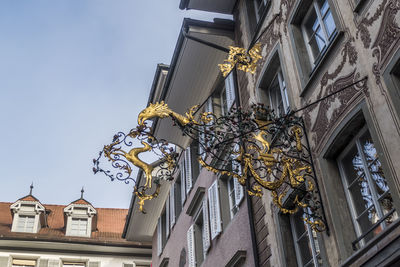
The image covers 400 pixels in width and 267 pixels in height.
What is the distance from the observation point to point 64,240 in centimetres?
2553

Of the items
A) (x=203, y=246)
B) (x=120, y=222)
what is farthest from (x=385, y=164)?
(x=120, y=222)

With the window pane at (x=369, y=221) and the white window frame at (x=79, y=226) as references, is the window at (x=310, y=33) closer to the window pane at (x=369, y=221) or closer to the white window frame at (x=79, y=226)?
the window pane at (x=369, y=221)

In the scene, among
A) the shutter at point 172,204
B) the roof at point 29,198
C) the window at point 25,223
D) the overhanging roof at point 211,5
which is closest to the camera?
the overhanging roof at point 211,5

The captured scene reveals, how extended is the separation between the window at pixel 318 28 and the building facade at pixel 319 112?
20 mm

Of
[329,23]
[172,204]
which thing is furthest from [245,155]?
[172,204]

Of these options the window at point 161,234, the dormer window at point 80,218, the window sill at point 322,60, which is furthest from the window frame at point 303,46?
the dormer window at point 80,218

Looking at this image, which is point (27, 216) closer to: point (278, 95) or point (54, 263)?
point (54, 263)

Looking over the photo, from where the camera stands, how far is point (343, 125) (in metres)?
7.43

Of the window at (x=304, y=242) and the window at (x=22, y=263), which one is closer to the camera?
the window at (x=304, y=242)

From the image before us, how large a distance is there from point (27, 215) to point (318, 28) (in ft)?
71.2

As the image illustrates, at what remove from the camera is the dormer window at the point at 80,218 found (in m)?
27.4

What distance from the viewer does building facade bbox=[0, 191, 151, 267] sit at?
2514 centimetres

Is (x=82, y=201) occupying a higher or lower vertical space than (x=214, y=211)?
higher

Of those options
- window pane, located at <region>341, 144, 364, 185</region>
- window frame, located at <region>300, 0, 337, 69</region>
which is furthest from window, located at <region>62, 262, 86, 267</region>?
window pane, located at <region>341, 144, 364, 185</region>
